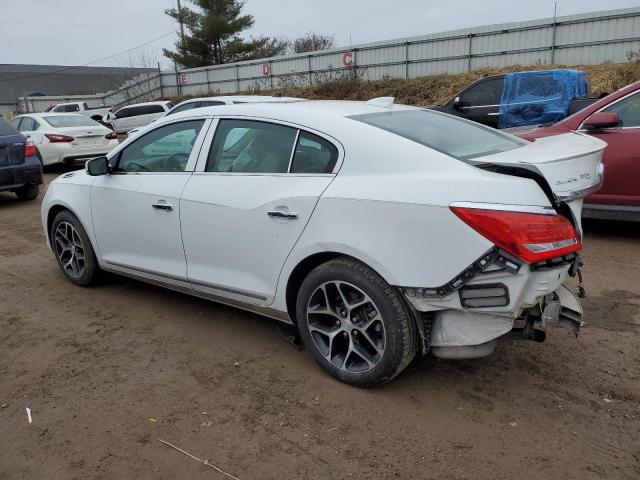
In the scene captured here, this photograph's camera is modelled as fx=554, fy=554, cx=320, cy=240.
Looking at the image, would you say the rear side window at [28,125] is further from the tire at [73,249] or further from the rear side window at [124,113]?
the tire at [73,249]

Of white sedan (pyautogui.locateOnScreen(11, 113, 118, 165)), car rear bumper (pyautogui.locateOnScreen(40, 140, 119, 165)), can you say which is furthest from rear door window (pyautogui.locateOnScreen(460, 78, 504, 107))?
car rear bumper (pyautogui.locateOnScreen(40, 140, 119, 165))

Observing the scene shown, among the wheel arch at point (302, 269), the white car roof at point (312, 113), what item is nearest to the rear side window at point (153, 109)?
the white car roof at point (312, 113)

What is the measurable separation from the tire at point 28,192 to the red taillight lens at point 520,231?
9.22 metres

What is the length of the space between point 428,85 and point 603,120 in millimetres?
15907

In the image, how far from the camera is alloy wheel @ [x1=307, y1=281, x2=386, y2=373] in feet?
9.69

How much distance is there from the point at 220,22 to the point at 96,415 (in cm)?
3943

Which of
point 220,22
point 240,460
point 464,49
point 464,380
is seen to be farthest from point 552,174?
point 220,22

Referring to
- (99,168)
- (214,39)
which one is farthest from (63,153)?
(214,39)

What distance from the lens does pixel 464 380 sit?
3170mm

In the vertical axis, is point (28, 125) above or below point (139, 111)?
→ below

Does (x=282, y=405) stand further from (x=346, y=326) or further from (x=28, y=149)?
(x=28, y=149)

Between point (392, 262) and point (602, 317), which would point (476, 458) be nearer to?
point (392, 262)

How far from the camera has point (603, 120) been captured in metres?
5.47

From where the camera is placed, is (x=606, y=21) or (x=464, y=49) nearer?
(x=606, y=21)
